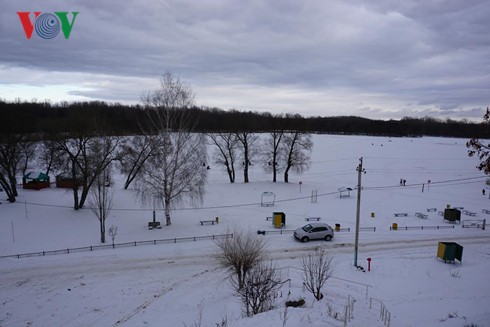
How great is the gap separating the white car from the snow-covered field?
2.11ft

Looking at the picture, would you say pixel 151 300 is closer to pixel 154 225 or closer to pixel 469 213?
pixel 154 225

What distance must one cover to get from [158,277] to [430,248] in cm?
1874

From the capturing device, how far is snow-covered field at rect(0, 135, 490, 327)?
14758mm

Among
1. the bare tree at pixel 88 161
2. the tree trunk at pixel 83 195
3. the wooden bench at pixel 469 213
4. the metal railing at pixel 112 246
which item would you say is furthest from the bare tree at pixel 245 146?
the wooden bench at pixel 469 213

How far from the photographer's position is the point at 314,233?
25.0 metres

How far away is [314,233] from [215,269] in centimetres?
872

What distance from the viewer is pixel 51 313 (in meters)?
15.2

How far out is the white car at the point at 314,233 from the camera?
24891 millimetres

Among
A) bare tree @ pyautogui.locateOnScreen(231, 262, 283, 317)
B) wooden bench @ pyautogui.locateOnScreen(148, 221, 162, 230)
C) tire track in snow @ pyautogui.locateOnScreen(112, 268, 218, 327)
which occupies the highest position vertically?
bare tree @ pyautogui.locateOnScreen(231, 262, 283, 317)

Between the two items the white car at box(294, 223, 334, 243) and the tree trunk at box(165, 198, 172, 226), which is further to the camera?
the tree trunk at box(165, 198, 172, 226)

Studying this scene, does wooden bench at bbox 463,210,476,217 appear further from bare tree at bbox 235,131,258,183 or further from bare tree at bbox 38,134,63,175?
bare tree at bbox 38,134,63,175

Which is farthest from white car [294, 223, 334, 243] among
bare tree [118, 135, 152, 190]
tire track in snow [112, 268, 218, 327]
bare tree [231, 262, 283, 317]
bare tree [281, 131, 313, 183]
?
bare tree [281, 131, 313, 183]

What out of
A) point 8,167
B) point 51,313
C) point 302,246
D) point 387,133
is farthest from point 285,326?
point 387,133

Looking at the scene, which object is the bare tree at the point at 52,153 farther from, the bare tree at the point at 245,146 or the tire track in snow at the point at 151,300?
the bare tree at the point at 245,146
